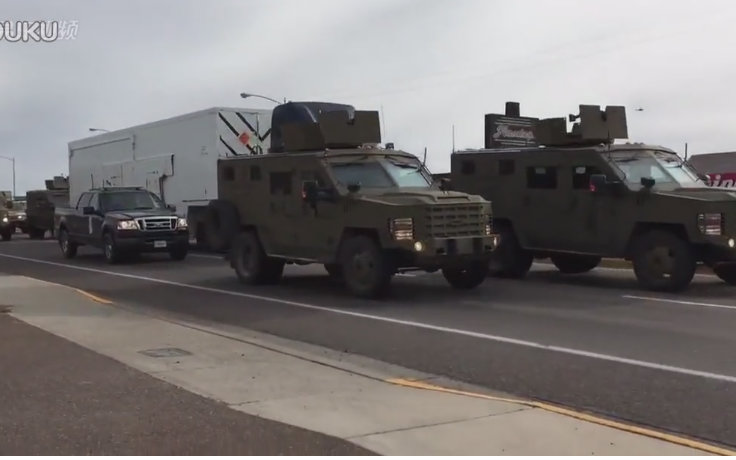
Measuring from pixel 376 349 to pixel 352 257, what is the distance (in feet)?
13.9

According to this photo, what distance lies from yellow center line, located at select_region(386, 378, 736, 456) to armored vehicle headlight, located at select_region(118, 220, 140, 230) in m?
14.6

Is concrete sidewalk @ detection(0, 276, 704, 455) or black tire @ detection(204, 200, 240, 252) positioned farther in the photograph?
black tire @ detection(204, 200, 240, 252)

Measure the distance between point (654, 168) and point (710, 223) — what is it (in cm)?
185

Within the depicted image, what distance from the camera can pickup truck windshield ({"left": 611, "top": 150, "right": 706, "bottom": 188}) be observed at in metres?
14.8

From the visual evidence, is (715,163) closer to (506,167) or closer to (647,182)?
(506,167)

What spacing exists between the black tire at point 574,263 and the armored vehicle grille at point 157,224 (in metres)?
9.55

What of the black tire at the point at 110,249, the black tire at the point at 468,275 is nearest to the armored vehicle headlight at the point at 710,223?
the black tire at the point at 468,275

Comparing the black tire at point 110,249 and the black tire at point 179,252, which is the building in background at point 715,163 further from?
the black tire at point 110,249

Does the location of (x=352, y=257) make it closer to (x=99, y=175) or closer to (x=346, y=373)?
(x=346, y=373)

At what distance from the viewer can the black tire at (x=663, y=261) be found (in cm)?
1377

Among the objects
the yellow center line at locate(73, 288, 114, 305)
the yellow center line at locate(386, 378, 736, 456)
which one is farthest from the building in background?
the yellow center line at locate(386, 378, 736, 456)

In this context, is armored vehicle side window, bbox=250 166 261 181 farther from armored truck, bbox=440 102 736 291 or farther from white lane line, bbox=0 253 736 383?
armored truck, bbox=440 102 736 291

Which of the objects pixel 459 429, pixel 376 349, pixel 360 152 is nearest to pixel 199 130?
pixel 360 152

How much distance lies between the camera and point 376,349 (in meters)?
9.58
